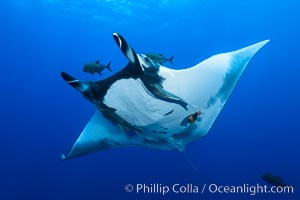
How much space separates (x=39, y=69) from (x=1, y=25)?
189 inches

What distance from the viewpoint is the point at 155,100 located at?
235 centimetres

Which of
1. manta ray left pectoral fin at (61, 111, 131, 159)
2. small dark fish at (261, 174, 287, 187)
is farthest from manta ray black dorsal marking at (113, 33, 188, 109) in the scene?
small dark fish at (261, 174, 287, 187)

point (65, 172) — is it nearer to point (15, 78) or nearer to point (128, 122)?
point (15, 78)

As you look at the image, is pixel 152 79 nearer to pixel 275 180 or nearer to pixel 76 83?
pixel 76 83

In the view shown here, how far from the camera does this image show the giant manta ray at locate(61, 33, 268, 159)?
2.26 meters

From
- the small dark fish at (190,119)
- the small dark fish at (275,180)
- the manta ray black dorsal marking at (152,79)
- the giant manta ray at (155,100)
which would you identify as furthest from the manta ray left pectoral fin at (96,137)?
the small dark fish at (275,180)

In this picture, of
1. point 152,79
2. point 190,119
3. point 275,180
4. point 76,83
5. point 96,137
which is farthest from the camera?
point 275,180

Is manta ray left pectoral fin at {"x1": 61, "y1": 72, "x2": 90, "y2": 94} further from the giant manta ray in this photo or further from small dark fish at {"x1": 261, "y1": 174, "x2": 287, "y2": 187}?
small dark fish at {"x1": 261, "y1": 174, "x2": 287, "y2": 187}

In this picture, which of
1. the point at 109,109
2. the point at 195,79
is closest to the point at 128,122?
the point at 109,109

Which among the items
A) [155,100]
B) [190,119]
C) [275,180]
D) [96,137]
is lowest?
[275,180]

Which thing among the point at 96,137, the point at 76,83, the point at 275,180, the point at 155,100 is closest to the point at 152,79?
the point at 155,100

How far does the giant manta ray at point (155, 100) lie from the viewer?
2.26 meters

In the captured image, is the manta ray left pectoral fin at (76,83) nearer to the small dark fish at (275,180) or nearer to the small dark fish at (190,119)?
the small dark fish at (190,119)

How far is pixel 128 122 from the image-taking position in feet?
8.65
